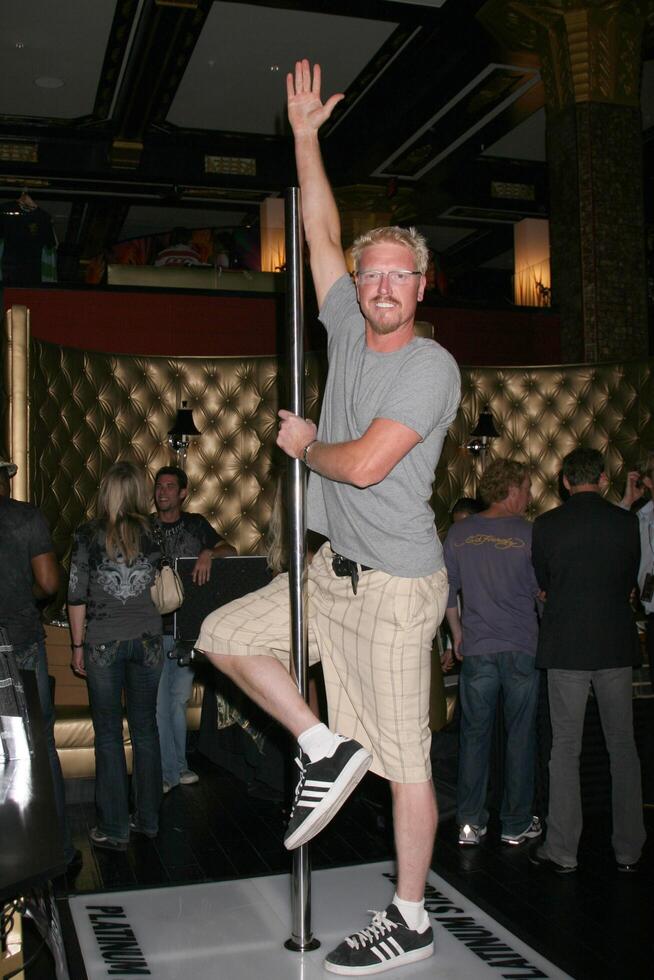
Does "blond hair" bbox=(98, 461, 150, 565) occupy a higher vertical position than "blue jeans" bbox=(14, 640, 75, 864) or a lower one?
higher

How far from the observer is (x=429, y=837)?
2.33m

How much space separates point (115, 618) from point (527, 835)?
191 centimetres

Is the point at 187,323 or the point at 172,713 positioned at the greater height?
the point at 187,323

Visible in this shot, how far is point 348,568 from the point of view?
2.37 m

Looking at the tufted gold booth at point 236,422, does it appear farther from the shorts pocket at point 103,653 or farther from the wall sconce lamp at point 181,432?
the shorts pocket at point 103,653

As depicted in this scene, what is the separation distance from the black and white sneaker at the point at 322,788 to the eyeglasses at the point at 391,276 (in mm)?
1040

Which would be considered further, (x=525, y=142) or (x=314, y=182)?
(x=525, y=142)

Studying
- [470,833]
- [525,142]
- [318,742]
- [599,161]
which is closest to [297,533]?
[318,742]

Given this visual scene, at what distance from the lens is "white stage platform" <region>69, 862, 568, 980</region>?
228 cm

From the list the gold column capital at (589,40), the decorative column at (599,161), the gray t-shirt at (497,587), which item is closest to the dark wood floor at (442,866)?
the gray t-shirt at (497,587)

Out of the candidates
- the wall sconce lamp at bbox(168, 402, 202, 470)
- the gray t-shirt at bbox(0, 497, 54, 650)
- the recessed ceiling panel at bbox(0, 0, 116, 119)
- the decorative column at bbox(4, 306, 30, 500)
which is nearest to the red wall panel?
the wall sconce lamp at bbox(168, 402, 202, 470)

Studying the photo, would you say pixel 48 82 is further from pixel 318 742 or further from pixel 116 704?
pixel 318 742

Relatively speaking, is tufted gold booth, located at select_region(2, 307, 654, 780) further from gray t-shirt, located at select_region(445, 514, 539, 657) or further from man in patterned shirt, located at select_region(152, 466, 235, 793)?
gray t-shirt, located at select_region(445, 514, 539, 657)

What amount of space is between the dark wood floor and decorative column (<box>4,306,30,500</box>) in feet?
6.56
